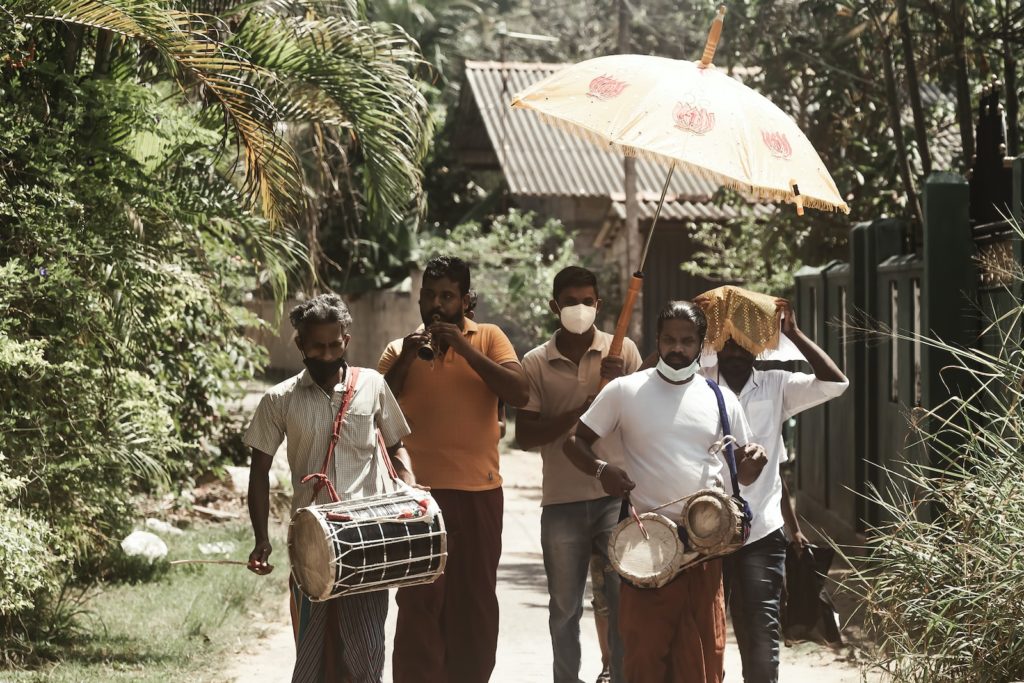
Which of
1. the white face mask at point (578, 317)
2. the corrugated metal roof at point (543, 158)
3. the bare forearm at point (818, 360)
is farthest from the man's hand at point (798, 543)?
the corrugated metal roof at point (543, 158)

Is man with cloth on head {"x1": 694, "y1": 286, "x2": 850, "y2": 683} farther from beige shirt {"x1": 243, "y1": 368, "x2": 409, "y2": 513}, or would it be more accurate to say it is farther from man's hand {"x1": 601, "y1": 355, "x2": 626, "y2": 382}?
beige shirt {"x1": 243, "y1": 368, "x2": 409, "y2": 513}

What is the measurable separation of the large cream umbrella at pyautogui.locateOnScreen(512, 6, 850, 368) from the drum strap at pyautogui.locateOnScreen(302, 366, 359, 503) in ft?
4.18

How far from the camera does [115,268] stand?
7.23m

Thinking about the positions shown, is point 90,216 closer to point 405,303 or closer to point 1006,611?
point 1006,611

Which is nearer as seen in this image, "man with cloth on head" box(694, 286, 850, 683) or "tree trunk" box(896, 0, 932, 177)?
"man with cloth on head" box(694, 286, 850, 683)

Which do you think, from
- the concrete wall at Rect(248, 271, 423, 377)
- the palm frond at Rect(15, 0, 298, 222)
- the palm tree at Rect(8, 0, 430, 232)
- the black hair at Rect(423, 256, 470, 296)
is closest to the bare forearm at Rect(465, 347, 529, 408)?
the black hair at Rect(423, 256, 470, 296)

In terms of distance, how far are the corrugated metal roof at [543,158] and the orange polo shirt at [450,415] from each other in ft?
59.1

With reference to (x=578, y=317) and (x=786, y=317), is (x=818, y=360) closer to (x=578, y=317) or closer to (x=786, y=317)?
(x=786, y=317)

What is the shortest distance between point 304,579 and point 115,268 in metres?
2.98

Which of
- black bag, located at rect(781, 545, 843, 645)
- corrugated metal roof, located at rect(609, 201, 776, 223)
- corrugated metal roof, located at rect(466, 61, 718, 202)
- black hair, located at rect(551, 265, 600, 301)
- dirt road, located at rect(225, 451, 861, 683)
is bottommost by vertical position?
dirt road, located at rect(225, 451, 861, 683)

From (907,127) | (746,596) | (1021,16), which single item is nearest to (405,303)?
(907,127)

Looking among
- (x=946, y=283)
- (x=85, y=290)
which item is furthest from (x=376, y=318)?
(x=85, y=290)

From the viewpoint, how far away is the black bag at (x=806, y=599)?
6.39m

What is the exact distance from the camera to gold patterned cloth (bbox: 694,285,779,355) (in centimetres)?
594
